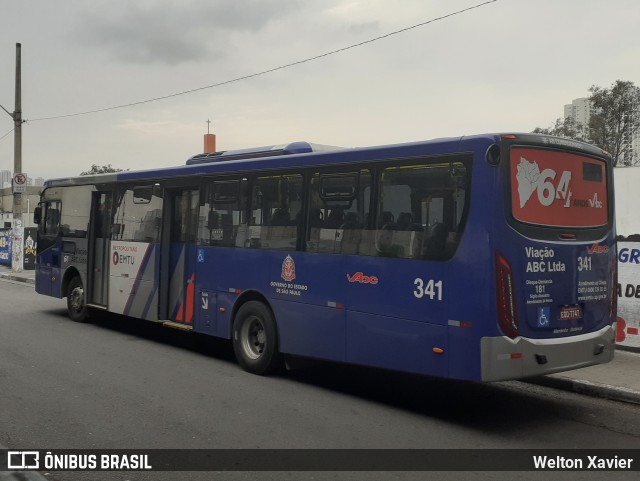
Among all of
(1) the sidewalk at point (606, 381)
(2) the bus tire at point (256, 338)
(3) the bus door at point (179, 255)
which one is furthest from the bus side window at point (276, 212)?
(1) the sidewalk at point (606, 381)

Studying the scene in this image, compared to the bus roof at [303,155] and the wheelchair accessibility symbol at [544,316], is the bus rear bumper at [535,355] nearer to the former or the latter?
the wheelchair accessibility symbol at [544,316]

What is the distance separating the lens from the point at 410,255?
21.6ft

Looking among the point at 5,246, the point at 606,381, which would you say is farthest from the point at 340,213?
the point at 5,246

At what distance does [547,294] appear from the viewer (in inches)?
246

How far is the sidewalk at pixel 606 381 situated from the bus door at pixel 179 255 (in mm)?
5193

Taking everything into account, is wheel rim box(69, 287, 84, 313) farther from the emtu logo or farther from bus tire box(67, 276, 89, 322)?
the emtu logo

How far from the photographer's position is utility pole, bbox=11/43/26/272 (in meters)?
25.3

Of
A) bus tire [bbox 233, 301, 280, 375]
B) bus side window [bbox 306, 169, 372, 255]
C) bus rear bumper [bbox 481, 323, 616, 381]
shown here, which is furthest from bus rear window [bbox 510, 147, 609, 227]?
bus tire [bbox 233, 301, 280, 375]

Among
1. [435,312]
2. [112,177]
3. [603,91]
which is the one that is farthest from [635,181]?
[603,91]

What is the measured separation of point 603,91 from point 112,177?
91.6 feet

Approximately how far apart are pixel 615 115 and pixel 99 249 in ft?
92.2

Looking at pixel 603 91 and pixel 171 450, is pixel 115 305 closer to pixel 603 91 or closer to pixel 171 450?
pixel 171 450

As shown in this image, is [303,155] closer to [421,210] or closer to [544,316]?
[421,210]

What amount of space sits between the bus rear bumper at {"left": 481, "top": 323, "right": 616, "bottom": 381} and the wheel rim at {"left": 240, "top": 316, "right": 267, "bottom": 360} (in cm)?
359
